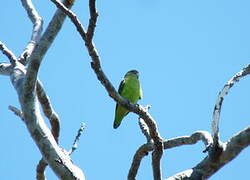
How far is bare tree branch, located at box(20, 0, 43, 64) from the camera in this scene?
522 centimetres

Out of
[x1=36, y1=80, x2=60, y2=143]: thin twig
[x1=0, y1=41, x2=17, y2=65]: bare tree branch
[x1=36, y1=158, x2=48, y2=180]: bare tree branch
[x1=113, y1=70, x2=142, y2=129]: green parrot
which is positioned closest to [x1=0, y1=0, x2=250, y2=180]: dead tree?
[x1=0, y1=41, x2=17, y2=65]: bare tree branch

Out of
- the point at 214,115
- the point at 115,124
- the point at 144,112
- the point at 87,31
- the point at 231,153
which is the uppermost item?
the point at 115,124

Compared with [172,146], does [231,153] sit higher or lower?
lower

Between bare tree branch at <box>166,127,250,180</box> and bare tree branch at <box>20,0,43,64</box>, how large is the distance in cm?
209

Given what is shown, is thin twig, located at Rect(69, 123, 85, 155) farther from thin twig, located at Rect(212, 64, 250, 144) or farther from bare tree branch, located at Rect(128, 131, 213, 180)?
thin twig, located at Rect(212, 64, 250, 144)

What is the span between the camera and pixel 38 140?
4.10m

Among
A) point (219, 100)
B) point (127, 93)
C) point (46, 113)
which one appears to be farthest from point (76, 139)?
point (127, 93)

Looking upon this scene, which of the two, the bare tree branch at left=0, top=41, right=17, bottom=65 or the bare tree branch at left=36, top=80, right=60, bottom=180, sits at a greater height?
the bare tree branch at left=0, top=41, right=17, bottom=65

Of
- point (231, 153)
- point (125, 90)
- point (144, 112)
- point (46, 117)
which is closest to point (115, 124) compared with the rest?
point (125, 90)

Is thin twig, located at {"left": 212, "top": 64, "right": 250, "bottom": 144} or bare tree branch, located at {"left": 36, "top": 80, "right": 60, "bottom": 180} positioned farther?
bare tree branch, located at {"left": 36, "top": 80, "right": 60, "bottom": 180}

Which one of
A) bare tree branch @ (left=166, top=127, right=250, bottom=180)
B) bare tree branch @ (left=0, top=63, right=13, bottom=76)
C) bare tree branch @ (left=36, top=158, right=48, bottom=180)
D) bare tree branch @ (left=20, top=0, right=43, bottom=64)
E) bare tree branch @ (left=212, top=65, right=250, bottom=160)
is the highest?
bare tree branch @ (left=20, top=0, right=43, bottom=64)

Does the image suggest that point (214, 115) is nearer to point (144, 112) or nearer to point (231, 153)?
point (231, 153)

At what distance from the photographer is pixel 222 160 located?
4016 millimetres

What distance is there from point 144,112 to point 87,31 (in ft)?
2.99
